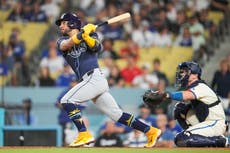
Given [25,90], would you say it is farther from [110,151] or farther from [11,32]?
[110,151]

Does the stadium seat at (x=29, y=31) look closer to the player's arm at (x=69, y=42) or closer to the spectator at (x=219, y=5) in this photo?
the spectator at (x=219, y=5)

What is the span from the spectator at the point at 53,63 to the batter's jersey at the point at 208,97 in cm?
668

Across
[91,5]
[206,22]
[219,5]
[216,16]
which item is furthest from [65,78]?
[219,5]

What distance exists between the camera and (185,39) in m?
17.7

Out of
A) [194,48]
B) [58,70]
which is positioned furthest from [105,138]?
[194,48]

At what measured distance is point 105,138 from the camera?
46.0 ft

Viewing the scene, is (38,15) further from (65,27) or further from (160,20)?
(65,27)

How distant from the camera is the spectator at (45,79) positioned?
1603cm

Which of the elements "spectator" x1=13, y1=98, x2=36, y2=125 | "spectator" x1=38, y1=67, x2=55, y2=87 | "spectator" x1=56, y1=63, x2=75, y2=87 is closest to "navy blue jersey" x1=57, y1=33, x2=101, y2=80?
"spectator" x1=13, y1=98, x2=36, y2=125

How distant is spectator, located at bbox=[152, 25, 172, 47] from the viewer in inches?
699

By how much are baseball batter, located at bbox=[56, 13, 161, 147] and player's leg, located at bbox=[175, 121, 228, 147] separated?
0.33 m

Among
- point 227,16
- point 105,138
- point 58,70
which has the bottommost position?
point 105,138

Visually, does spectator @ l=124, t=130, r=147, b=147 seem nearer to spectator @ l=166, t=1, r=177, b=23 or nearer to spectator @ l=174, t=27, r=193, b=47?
spectator @ l=174, t=27, r=193, b=47

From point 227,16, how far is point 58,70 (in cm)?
398
